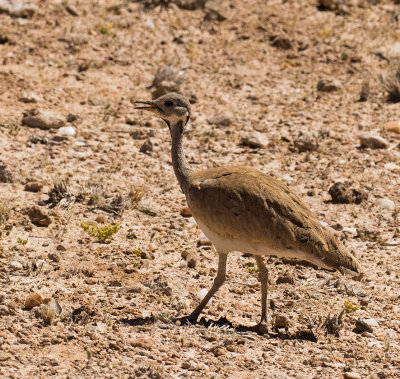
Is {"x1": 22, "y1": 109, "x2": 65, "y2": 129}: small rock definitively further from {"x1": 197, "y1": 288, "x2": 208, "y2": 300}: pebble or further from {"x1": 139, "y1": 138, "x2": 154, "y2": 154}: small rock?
{"x1": 197, "y1": 288, "x2": 208, "y2": 300}: pebble

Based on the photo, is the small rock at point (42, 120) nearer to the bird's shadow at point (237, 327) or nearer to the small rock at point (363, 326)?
the bird's shadow at point (237, 327)

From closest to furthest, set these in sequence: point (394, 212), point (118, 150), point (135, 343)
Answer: point (135, 343) → point (394, 212) → point (118, 150)

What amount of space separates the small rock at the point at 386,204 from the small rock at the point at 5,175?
4369 mm

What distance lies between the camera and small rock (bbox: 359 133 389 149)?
10734 mm

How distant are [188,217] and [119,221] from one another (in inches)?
32.2

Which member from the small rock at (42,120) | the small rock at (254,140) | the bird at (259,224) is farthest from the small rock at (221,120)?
the bird at (259,224)

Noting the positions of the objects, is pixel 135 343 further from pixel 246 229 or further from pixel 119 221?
pixel 119 221

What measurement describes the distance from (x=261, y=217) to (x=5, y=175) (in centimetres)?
362

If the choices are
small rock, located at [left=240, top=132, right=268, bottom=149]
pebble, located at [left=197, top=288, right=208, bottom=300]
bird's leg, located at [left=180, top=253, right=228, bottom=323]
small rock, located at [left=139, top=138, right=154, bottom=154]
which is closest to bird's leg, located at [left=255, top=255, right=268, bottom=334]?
bird's leg, located at [left=180, top=253, right=228, bottom=323]

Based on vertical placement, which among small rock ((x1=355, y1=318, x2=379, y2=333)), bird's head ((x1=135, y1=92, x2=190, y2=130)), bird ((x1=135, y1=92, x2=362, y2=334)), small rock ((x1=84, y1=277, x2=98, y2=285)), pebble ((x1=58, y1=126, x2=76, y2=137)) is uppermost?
bird's head ((x1=135, y1=92, x2=190, y2=130))

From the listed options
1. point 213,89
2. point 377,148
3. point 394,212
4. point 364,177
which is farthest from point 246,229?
point 213,89

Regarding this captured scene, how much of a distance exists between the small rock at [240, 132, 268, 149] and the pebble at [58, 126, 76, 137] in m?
2.32

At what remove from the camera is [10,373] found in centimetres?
546

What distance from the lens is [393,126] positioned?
11.3m
